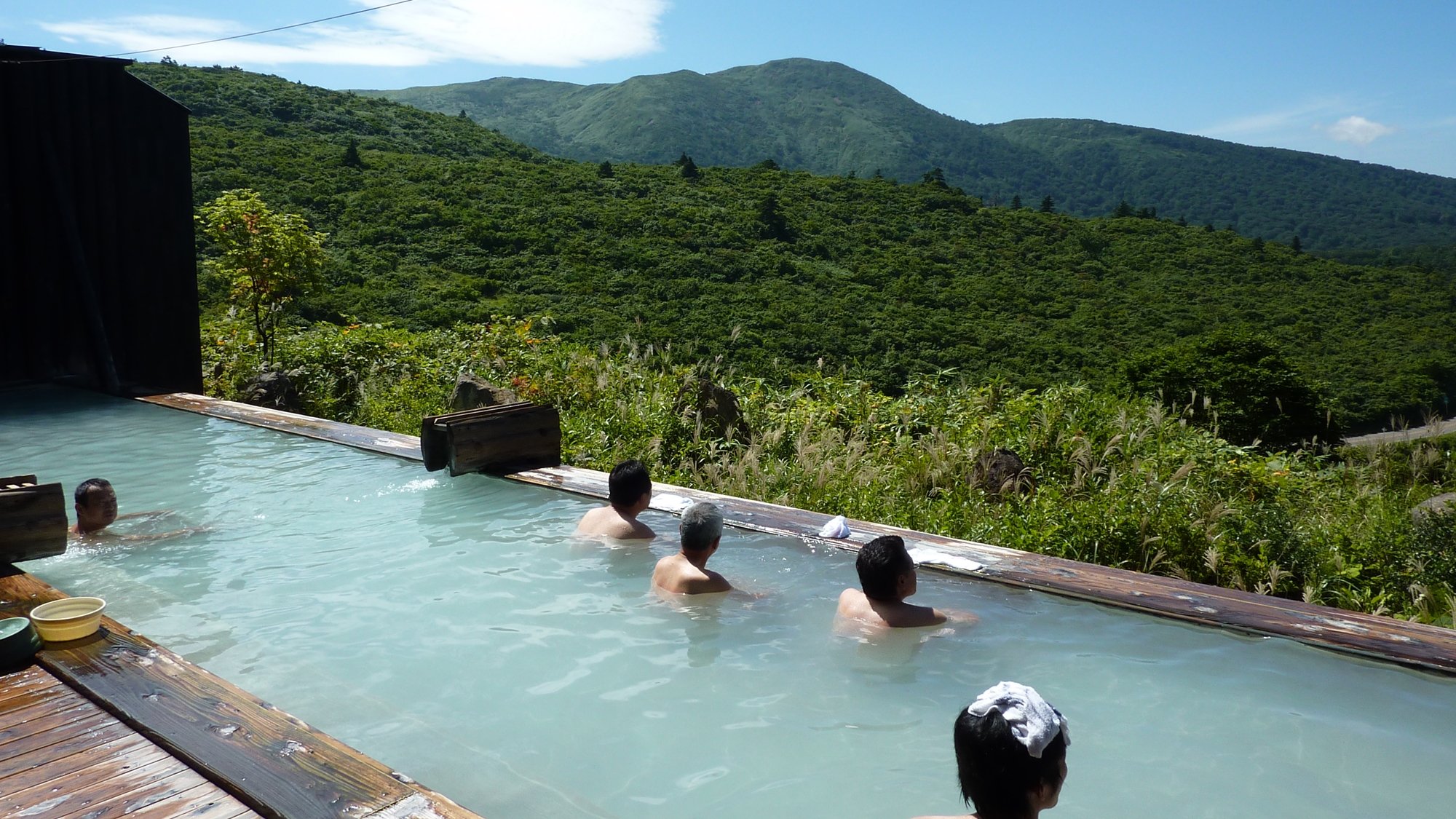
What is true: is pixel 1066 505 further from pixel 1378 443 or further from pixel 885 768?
pixel 1378 443

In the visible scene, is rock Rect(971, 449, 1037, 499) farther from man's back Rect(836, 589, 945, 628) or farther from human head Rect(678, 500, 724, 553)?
human head Rect(678, 500, 724, 553)

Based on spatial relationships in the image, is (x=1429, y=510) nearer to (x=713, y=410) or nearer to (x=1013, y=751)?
(x=1013, y=751)

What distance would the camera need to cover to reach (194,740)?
235 centimetres

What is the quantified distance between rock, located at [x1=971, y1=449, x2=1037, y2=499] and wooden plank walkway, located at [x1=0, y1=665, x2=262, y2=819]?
4.25 metres

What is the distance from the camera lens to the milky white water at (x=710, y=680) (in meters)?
2.68

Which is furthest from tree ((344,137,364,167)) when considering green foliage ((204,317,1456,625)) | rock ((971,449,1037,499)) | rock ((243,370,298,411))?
rock ((971,449,1037,499))

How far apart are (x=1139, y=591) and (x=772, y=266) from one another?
97.9 feet

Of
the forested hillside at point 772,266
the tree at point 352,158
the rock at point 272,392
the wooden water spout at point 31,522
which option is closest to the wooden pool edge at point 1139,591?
the wooden water spout at point 31,522

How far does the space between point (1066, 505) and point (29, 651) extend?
4.26 metres

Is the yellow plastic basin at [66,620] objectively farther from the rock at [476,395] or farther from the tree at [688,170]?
the tree at [688,170]

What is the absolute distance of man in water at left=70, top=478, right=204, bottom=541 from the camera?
4.61 metres

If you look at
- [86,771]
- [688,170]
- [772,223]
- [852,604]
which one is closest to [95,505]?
[86,771]

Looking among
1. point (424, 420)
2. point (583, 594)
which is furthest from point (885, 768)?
point (424, 420)

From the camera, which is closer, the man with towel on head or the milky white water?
the man with towel on head
